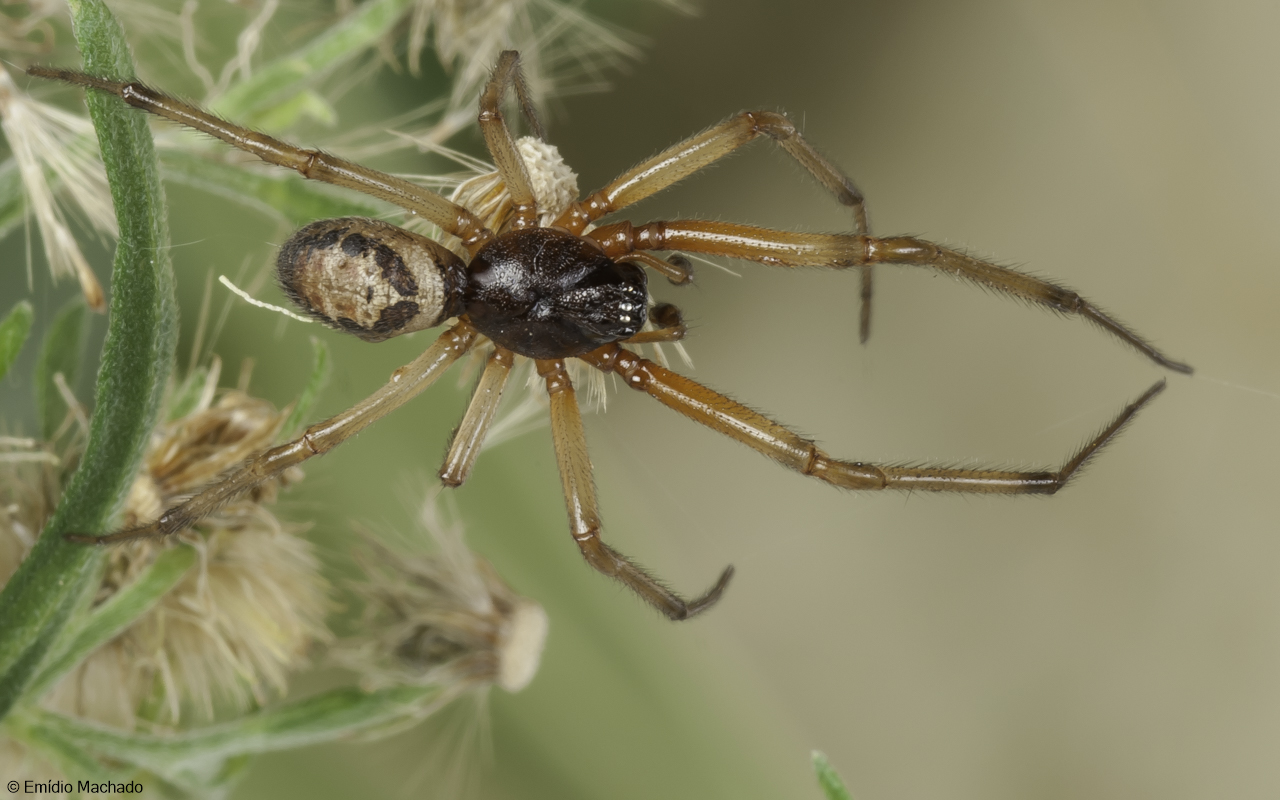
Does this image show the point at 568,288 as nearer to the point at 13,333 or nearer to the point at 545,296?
the point at 545,296

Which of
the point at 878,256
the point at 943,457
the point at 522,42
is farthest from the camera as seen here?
the point at 943,457

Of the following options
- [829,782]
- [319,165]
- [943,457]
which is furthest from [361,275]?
[943,457]

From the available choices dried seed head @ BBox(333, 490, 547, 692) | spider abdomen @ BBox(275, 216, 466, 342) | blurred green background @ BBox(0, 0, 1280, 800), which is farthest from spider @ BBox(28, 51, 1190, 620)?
blurred green background @ BBox(0, 0, 1280, 800)

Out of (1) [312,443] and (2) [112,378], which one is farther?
(1) [312,443]

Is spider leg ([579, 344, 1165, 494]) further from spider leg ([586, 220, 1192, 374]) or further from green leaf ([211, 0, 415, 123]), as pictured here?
green leaf ([211, 0, 415, 123])

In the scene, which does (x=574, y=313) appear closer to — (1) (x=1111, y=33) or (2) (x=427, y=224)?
(2) (x=427, y=224)

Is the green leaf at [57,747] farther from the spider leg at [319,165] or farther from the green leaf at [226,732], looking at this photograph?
the spider leg at [319,165]

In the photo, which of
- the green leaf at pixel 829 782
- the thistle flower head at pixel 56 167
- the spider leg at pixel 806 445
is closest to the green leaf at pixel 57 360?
the thistle flower head at pixel 56 167
